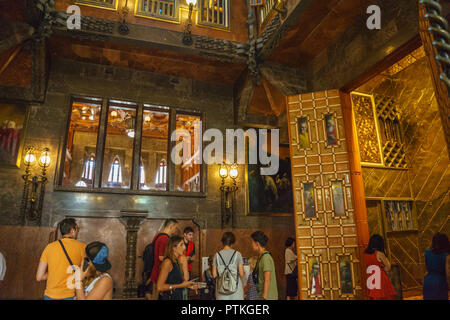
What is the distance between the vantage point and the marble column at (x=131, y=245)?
7.59 meters

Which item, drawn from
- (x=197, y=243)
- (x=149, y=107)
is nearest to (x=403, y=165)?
(x=197, y=243)

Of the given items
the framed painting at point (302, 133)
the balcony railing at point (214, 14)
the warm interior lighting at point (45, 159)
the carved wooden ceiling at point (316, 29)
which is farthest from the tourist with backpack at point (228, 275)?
the balcony railing at point (214, 14)

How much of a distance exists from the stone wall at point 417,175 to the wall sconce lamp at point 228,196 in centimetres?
364

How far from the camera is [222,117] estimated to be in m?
9.87

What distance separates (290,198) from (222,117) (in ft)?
11.1

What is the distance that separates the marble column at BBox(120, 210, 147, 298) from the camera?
24.9 feet

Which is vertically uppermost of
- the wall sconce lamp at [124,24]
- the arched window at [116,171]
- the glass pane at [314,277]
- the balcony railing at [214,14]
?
the balcony railing at [214,14]

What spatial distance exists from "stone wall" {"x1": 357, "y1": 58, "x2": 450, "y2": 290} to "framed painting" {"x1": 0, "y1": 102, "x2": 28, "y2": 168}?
9098 mm


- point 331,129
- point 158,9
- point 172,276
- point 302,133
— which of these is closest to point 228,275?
point 172,276

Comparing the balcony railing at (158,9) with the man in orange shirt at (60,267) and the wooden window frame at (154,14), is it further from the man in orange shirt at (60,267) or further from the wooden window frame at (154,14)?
the man in orange shirt at (60,267)

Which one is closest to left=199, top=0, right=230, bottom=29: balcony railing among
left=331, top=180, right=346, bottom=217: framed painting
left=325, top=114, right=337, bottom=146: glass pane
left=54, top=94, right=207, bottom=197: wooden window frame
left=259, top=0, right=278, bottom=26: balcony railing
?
left=259, top=0, right=278, bottom=26: balcony railing

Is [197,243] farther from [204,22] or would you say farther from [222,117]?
[204,22]

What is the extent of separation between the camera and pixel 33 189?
7.44 metres

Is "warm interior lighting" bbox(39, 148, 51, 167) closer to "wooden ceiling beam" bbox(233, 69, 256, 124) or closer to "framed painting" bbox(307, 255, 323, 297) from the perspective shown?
"wooden ceiling beam" bbox(233, 69, 256, 124)
